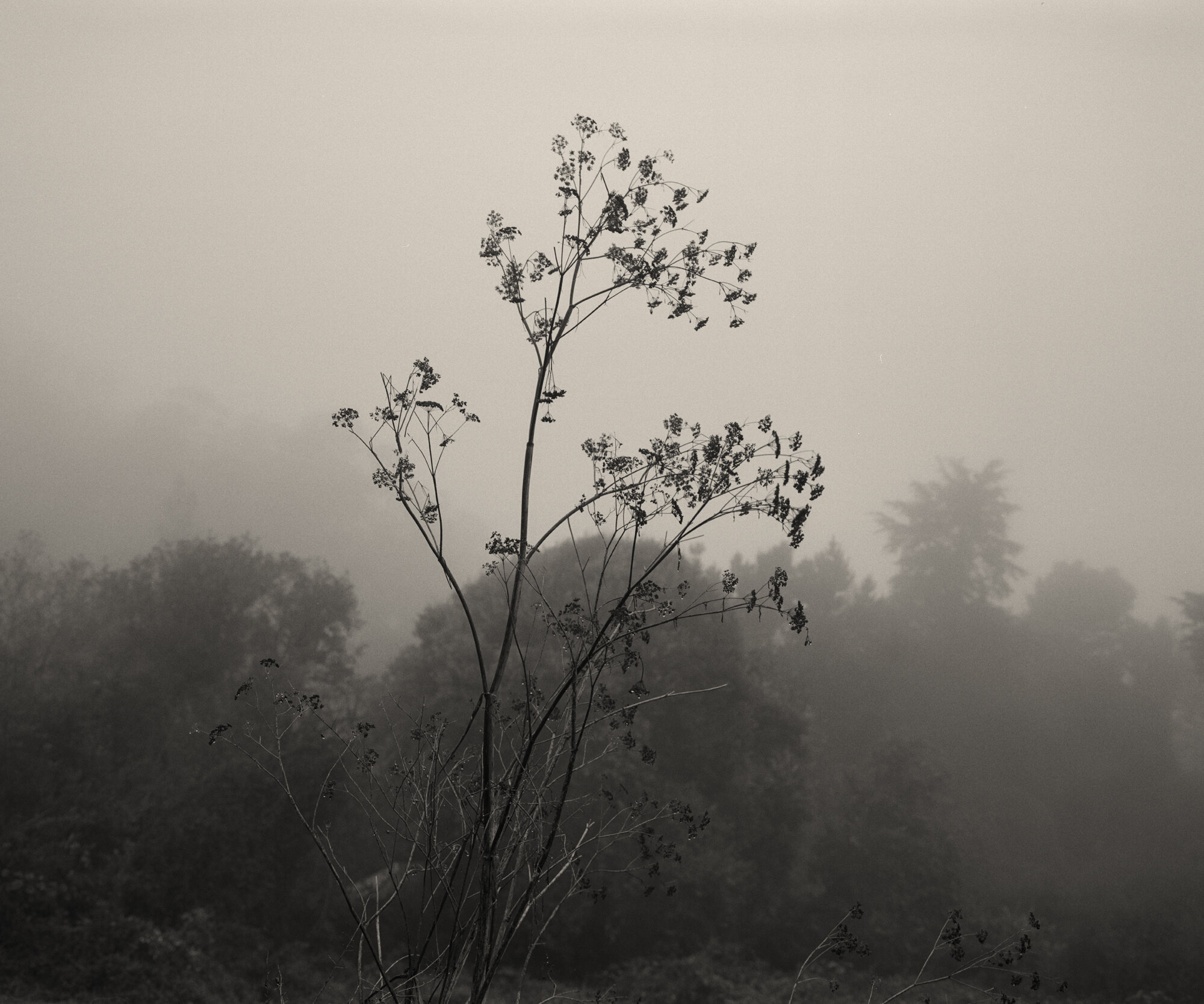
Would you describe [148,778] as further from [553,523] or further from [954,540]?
[954,540]

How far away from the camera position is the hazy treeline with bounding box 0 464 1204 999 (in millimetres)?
14969

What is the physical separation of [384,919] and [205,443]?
35.7 metres

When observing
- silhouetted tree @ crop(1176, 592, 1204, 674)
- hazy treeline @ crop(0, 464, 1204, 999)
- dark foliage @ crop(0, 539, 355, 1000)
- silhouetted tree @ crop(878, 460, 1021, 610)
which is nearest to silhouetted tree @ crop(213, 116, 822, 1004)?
hazy treeline @ crop(0, 464, 1204, 999)

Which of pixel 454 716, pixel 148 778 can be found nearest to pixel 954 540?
pixel 454 716

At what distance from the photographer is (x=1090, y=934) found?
18.7 m

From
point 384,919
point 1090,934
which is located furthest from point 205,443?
point 1090,934

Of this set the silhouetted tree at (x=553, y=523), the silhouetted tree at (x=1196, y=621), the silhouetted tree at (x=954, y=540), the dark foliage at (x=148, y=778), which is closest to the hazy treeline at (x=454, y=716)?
the dark foliage at (x=148, y=778)

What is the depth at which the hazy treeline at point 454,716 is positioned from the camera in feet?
49.1

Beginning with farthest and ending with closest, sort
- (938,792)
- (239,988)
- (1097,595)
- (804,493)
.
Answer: (1097,595) < (938,792) < (239,988) < (804,493)

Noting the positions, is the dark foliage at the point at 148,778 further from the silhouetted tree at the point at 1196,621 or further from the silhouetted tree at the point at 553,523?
the silhouetted tree at the point at 1196,621

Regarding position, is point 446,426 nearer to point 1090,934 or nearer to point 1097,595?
point 1090,934

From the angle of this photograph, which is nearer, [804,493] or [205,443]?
[804,493]

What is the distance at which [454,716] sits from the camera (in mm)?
17734

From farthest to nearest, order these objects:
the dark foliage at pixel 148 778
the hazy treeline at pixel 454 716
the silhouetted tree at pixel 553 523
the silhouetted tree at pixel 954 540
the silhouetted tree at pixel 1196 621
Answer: the silhouetted tree at pixel 954 540
the silhouetted tree at pixel 1196 621
the hazy treeline at pixel 454 716
the dark foliage at pixel 148 778
the silhouetted tree at pixel 553 523
